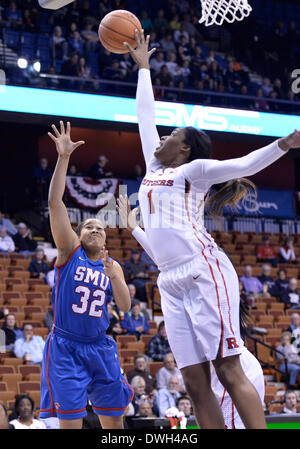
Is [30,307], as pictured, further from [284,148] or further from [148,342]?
[284,148]

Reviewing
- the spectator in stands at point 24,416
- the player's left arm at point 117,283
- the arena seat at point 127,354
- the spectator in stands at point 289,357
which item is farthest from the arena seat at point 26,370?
the player's left arm at point 117,283

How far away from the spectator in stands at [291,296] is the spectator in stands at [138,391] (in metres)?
5.22

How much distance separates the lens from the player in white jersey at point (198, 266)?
380 cm

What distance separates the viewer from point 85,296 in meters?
4.95

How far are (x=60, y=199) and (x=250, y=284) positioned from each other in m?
9.80

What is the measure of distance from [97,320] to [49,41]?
12.0 meters

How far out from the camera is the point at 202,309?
3906mm

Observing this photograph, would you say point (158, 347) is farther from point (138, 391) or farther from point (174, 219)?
point (174, 219)

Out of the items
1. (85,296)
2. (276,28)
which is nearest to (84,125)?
(276,28)

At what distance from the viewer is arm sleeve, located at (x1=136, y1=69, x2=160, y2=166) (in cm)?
455

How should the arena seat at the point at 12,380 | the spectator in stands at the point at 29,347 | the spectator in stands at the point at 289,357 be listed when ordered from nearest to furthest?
the arena seat at the point at 12,380, the spectator in stands at the point at 29,347, the spectator in stands at the point at 289,357

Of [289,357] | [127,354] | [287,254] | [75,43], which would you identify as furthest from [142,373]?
[75,43]

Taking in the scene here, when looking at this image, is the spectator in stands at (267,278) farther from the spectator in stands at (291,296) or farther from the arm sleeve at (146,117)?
the arm sleeve at (146,117)

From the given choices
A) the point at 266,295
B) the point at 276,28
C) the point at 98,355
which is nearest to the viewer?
the point at 98,355
